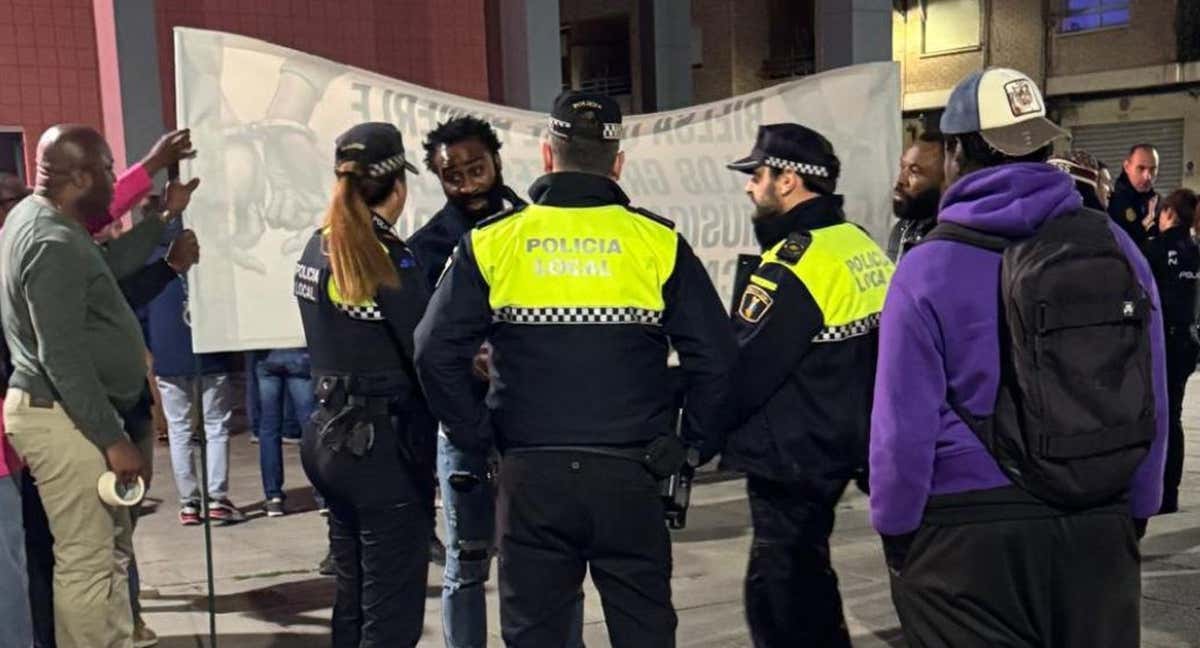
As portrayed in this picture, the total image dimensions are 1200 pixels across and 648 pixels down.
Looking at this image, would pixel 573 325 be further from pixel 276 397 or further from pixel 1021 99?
pixel 276 397

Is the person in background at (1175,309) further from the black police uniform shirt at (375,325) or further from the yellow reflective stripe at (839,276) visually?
the black police uniform shirt at (375,325)

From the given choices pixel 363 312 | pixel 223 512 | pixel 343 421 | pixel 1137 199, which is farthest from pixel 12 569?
pixel 1137 199

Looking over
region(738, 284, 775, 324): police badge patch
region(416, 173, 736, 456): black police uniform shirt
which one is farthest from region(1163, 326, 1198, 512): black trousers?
region(416, 173, 736, 456): black police uniform shirt

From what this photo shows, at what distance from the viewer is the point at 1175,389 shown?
6.45 meters

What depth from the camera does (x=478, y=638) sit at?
13.5ft

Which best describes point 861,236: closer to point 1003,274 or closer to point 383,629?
point 1003,274

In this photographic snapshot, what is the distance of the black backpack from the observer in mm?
2324

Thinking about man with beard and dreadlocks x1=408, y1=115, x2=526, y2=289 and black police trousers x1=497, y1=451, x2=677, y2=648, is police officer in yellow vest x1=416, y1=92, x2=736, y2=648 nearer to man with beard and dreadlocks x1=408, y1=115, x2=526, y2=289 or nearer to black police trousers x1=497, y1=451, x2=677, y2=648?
black police trousers x1=497, y1=451, x2=677, y2=648

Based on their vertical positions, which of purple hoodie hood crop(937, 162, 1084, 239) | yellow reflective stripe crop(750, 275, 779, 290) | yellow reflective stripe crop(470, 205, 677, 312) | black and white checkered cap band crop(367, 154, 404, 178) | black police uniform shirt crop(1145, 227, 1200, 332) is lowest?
black police uniform shirt crop(1145, 227, 1200, 332)

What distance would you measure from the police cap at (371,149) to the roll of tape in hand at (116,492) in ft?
4.29

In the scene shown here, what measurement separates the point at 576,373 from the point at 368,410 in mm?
914

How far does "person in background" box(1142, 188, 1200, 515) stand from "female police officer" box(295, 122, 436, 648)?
4683 mm

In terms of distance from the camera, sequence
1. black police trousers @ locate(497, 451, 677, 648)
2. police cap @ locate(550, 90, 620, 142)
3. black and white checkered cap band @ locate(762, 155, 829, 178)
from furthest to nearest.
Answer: black and white checkered cap band @ locate(762, 155, 829, 178) < police cap @ locate(550, 90, 620, 142) < black police trousers @ locate(497, 451, 677, 648)

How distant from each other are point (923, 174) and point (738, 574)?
2.22 m
